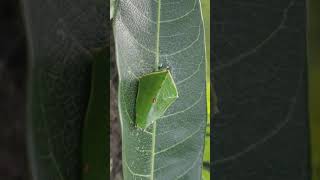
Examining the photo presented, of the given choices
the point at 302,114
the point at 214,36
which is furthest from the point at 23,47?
the point at 302,114

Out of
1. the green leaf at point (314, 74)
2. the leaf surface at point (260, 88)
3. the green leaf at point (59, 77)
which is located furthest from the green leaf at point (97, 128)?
the green leaf at point (314, 74)

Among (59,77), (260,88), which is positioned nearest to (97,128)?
(59,77)

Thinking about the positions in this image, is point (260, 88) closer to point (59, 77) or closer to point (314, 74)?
point (314, 74)

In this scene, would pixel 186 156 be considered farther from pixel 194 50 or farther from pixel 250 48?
pixel 250 48

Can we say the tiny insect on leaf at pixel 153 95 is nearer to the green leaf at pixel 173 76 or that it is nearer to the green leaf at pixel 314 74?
the green leaf at pixel 173 76

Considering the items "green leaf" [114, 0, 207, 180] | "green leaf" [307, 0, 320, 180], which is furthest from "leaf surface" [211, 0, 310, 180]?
"green leaf" [114, 0, 207, 180]

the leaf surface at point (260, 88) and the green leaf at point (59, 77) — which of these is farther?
the leaf surface at point (260, 88)

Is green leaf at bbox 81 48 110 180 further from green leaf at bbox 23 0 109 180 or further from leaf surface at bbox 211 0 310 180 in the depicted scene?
leaf surface at bbox 211 0 310 180
